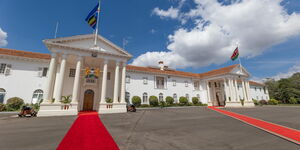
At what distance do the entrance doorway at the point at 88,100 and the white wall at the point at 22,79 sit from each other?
594 centimetres

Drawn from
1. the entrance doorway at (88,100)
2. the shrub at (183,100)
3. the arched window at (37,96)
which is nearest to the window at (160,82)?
the shrub at (183,100)

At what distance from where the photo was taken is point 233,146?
3902 mm

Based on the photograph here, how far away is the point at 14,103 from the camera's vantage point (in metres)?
14.2

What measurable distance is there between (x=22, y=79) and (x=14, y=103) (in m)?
3.16

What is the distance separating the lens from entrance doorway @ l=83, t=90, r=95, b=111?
16391 millimetres

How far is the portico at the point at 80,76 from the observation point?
1239cm

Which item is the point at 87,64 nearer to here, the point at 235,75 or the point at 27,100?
the point at 27,100

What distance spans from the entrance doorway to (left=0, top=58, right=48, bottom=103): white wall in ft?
19.5

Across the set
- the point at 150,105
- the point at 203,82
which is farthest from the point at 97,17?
the point at 203,82

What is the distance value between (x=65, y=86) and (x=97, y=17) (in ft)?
33.7

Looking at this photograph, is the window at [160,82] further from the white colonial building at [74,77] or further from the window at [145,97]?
the window at [145,97]

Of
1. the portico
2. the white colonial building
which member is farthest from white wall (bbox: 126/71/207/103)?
the portico

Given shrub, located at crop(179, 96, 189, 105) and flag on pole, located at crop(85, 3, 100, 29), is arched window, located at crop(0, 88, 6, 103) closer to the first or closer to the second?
flag on pole, located at crop(85, 3, 100, 29)

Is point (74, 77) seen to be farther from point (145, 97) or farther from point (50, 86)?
point (145, 97)
